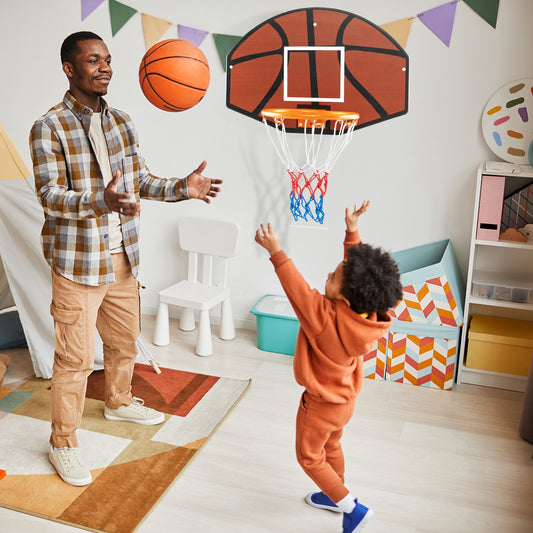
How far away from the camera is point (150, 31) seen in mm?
3275

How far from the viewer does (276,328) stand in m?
3.18

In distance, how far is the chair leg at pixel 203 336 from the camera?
3.12 meters

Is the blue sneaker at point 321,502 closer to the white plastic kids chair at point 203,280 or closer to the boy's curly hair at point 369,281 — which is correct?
the boy's curly hair at point 369,281

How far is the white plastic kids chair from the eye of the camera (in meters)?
3.17

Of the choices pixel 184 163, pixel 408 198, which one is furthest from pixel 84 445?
pixel 408 198

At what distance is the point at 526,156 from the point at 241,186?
4.80 ft

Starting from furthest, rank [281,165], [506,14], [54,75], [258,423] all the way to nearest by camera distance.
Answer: [54,75] < [281,165] < [506,14] < [258,423]

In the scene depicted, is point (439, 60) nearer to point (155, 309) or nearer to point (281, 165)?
point (281, 165)

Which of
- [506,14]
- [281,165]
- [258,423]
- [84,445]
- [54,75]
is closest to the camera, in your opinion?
[84,445]

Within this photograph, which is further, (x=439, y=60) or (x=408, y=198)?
(x=408, y=198)

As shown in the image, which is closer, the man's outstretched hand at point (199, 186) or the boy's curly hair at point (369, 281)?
the boy's curly hair at point (369, 281)

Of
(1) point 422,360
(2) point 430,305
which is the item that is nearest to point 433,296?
(2) point 430,305

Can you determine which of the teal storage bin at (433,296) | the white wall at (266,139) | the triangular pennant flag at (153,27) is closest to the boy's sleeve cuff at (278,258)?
the teal storage bin at (433,296)

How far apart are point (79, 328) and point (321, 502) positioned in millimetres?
1012
